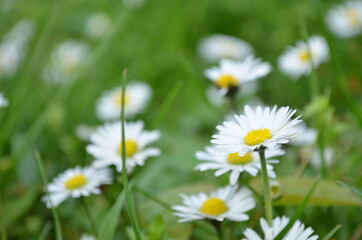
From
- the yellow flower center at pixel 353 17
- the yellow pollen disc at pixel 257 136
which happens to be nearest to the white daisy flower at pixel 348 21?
the yellow flower center at pixel 353 17

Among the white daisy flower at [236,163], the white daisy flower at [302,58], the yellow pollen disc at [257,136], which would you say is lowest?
the white daisy flower at [236,163]

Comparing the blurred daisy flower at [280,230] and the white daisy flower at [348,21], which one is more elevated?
the white daisy flower at [348,21]

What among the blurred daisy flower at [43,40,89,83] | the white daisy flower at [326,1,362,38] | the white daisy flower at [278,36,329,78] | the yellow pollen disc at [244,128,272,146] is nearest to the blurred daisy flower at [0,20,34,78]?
the blurred daisy flower at [43,40,89,83]

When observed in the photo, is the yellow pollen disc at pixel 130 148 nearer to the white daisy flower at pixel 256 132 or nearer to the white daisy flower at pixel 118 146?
the white daisy flower at pixel 118 146

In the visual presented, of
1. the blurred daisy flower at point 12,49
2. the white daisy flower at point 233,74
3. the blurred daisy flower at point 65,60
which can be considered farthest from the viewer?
the blurred daisy flower at point 12,49

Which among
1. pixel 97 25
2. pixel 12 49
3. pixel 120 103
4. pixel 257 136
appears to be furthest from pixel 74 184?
pixel 97 25

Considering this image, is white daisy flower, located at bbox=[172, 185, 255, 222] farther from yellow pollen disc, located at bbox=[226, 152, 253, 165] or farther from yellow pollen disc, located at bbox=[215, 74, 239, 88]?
yellow pollen disc, located at bbox=[215, 74, 239, 88]

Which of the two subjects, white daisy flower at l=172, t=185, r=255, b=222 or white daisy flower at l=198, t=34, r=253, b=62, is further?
white daisy flower at l=198, t=34, r=253, b=62
